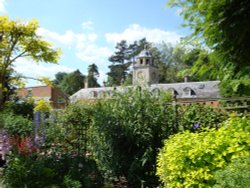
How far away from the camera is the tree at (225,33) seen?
3.84 m

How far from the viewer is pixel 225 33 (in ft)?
13.2

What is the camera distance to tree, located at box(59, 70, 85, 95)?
177ft

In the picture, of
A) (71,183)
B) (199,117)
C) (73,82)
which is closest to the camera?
(71,183)

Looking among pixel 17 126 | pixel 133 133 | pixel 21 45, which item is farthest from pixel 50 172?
pixel 21 45

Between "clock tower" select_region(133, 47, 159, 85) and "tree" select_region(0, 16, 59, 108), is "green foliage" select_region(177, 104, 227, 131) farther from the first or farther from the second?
"clock tower" select_region(133, 47, 159, 85)

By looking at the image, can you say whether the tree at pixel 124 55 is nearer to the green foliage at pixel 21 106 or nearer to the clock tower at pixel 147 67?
the clock tower at pixel 147 67

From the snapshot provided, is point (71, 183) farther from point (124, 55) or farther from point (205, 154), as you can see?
point (124, 55)

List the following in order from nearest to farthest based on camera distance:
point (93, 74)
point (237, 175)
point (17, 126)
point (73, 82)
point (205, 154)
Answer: point (237, 175) → point (205, 154) → point (17, 126) → point (73, 82) → point (93, 74)

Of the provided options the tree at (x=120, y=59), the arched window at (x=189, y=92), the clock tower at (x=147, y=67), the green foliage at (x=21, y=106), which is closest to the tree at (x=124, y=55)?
the tree at (x=120, y=59)

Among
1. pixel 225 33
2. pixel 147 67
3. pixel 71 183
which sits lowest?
pixel 71 183

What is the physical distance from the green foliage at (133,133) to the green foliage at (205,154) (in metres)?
1.69

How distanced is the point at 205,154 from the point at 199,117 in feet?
7.95

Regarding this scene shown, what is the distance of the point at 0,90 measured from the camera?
38.9ft

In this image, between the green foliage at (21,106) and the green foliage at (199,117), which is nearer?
the green foliage at (199,117)
